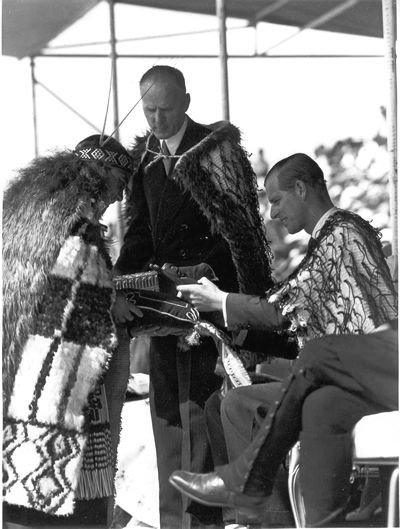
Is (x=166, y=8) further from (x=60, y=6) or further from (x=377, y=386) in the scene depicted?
(x=377, y=386)

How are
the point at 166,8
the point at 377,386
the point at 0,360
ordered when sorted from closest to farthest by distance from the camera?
the point at 377,386, the point at 0,360, the point at 166,8

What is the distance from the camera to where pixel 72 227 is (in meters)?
3.86

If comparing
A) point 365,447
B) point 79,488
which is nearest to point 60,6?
point 79,488

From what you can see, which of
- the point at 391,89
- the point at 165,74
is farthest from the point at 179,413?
the point at 391,89

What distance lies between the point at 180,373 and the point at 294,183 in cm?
85

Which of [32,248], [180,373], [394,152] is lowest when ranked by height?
[180,373]

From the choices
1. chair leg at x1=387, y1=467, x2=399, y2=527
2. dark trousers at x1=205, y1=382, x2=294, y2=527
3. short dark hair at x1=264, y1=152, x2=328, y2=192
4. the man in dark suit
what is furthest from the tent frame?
chair leg at x1=387, y1=467, x2=399, y2=527

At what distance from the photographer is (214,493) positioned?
Answer: 358 cm

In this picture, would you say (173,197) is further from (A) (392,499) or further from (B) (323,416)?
(A) (392,499)

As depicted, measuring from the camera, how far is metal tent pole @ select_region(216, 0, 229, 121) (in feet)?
15.9

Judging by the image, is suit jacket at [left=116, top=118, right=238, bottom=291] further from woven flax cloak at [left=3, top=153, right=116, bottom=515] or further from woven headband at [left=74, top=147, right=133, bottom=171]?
woven flax cloak at [left=3, top=153, right=116, bottom=515]

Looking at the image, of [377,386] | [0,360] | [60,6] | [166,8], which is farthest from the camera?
[166,8]

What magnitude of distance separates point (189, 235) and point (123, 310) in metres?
0.45

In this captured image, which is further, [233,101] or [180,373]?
[233,101]
